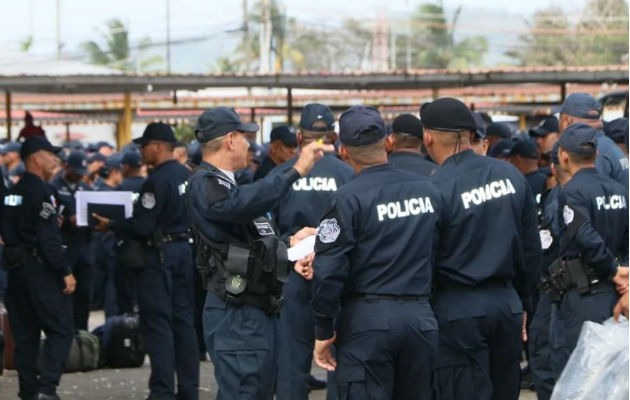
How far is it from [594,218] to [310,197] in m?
1.86

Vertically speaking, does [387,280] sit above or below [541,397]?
above

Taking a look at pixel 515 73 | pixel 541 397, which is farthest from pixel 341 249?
pixel 515 73

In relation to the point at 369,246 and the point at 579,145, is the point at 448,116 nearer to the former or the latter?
the point at 369,246

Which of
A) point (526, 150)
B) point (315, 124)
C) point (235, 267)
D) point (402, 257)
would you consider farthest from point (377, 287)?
point (526, 150)

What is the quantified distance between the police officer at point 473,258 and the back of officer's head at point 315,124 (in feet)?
5.72

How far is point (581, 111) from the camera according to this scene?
9.21 m

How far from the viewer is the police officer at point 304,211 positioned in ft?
27.0

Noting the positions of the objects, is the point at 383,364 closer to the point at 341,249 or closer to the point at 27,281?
the point at 341,249

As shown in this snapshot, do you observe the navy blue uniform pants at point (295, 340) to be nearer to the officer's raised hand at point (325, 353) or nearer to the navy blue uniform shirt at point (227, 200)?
the navy blue uniform shirt at point (227, 200)

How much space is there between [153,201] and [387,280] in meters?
4.04

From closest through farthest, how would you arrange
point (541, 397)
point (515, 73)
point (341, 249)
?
1. point (341, 249)
2. point (541, 397)
3. point (515, 73)

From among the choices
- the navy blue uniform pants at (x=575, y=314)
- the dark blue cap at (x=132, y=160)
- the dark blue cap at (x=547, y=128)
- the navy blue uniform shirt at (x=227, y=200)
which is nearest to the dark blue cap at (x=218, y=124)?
the navy blue uniform shirt at (x=227, y=200)

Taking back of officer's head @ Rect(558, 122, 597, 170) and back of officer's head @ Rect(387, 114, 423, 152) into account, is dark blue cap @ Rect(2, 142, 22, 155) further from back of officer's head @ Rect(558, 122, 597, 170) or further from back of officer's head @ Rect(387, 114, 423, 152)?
back of officer's head @ Rect(558, 122, 597, 170)

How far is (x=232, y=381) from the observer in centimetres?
666
